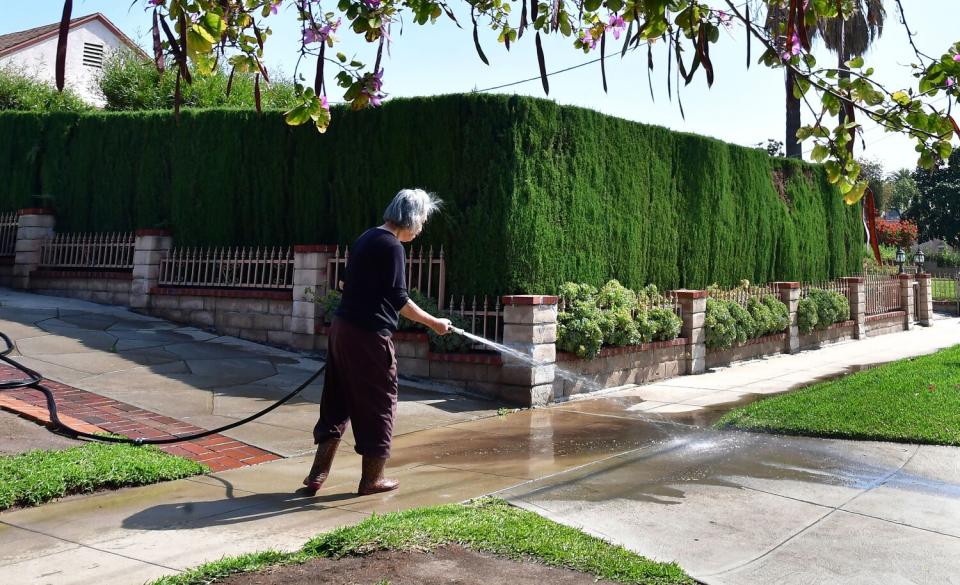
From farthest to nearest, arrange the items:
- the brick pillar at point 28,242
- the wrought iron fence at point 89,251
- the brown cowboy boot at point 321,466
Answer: the brick pillar at point 28,242 < the wrought iron fence at point 89,251 < the brown cowboy boot at point 321,466

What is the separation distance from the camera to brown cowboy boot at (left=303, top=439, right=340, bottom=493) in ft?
16.1

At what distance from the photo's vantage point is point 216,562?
3.49 meters

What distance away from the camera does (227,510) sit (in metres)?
4.54

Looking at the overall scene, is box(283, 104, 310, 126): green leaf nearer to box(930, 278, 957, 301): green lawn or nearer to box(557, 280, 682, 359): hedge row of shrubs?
box(557, 280, 682, 359): hedge row of shrubs

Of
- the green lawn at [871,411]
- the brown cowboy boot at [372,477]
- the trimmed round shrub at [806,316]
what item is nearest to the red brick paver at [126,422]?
the brown cowboy boot at [372,477]

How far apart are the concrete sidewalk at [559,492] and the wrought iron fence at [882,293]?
1311 centimetres

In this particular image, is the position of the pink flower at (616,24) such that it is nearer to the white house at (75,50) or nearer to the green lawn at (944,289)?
the white house at (75,50)

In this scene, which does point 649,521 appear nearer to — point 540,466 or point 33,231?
point 540,466

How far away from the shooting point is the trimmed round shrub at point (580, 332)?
9461 millimetres

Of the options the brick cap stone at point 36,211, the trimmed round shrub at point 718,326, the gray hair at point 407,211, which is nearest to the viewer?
the gray hair at point 407,211

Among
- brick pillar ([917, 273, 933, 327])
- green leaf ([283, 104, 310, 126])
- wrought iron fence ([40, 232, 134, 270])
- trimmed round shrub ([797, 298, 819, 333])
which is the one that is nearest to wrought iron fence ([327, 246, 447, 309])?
wrought iron fence ([40, 232, 134, 270])

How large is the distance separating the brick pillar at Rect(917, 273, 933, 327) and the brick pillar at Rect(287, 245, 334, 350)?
1911 centimetres

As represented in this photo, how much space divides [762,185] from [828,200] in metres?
3.99

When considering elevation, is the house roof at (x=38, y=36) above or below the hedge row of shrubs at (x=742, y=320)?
above
